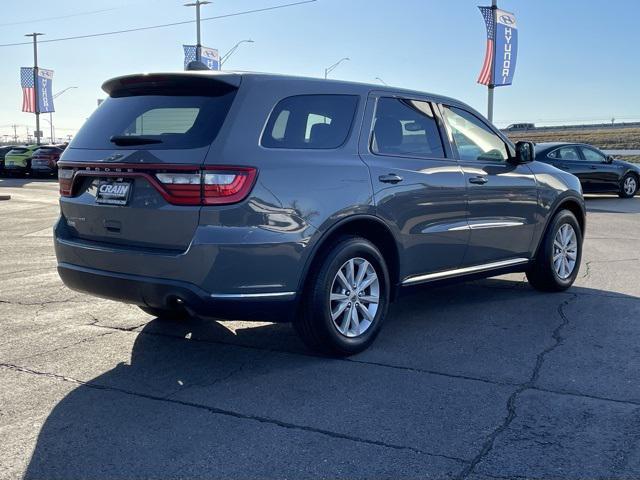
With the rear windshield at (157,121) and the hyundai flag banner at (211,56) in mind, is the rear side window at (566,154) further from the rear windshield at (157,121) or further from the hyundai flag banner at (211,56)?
the hyundai flag banner at (211,56)

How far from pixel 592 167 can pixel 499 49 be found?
6.36 meters

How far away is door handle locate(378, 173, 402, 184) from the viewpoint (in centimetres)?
517

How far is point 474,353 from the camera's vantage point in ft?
16.9

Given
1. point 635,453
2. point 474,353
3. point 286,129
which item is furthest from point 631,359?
point 286,129

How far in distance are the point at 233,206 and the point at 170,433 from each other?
1318 millimetres

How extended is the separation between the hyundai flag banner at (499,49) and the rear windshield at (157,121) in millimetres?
20458

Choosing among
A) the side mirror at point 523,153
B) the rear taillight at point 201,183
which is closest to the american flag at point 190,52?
the side mirror at point 523,153

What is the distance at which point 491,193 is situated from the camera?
6270mm

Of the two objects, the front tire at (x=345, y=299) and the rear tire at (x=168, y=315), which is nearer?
the front tire at (x=345, y=299)

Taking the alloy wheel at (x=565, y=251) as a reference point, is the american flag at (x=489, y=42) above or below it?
above

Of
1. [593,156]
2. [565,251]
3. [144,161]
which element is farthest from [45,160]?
[144,161]

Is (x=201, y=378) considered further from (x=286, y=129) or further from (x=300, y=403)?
(x=286, y=129)

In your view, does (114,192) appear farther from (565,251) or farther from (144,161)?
(565,251)

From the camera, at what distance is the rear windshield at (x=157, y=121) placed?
14.6 ft
